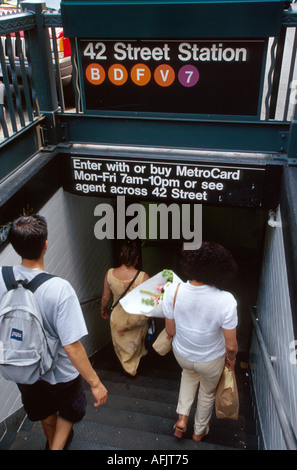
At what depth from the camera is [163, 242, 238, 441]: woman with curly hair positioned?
2641 millimetres

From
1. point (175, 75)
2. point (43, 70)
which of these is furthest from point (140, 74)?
point (43, 70)

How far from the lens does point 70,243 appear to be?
4508 mm

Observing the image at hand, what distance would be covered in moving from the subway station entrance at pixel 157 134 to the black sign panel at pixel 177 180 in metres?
0.01

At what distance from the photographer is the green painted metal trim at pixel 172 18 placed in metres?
3.15

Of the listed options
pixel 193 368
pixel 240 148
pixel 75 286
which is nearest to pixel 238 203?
pixel 240 148

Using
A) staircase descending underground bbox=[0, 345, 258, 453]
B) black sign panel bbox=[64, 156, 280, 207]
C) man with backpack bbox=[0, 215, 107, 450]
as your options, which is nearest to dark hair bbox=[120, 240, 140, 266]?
black sign panel bbox=[64, 156, 280, 207]

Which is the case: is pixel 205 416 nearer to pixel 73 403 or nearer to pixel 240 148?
pixel 73 403

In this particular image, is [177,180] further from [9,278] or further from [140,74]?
[9,278]

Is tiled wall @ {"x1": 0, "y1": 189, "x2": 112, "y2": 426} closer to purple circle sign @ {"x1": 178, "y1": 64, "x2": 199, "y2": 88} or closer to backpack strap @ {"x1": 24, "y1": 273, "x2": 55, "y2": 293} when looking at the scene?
backpack strap @ {"x1": 24, "y1": 273, "x2": 55, "y2": 293}

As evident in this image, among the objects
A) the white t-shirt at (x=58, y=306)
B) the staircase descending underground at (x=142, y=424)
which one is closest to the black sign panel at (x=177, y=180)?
the white t-shirt at (x=58, y=306)

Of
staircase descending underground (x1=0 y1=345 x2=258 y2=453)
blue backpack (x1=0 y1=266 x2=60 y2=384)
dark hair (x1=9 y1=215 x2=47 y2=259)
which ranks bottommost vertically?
staircase descending underground (x1=0 y1=345 x2=258 y2=453)

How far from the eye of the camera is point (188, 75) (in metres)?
3.48

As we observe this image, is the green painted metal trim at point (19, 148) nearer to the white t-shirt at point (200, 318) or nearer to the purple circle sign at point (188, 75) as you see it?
the purple circle sign at point (188, 75)

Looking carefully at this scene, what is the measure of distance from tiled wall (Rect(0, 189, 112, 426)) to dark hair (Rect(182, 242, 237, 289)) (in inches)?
56.0
